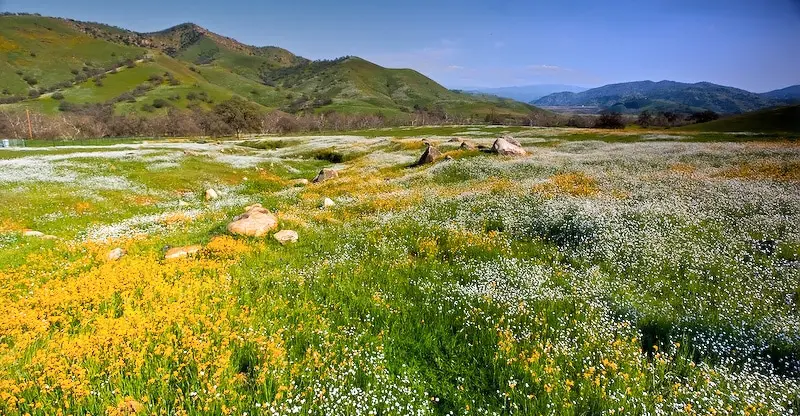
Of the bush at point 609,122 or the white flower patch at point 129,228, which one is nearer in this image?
the white flower patch at point 129,228

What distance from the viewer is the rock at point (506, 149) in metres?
39.2

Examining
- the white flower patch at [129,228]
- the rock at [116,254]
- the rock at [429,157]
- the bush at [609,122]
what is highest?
the bush at [609,122]

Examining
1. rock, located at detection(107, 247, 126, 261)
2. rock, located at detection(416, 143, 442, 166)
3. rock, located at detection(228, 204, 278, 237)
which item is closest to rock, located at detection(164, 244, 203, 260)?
rock, located at detection(107, 247, 126, 261)

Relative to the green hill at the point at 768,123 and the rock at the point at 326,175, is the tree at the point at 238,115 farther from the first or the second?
the green hill at the point at 768,123

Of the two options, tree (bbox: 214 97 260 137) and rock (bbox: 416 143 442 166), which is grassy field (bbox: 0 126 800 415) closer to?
rock (bbox: 416 143 442 166)

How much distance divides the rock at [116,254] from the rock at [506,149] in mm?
33508

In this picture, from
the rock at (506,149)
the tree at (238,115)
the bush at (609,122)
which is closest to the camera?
the rock at (506,149)

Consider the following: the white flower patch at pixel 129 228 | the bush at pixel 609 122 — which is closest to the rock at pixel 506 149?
the white flower patch at pixel 129 228

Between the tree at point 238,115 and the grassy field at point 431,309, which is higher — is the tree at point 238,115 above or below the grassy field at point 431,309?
above

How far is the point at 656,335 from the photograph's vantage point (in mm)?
8242

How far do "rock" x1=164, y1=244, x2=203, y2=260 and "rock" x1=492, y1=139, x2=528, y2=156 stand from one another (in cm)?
3184

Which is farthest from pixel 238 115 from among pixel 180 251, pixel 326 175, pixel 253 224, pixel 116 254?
pixel 180 251

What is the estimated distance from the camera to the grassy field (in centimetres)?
628

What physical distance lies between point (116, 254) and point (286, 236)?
235 inches
